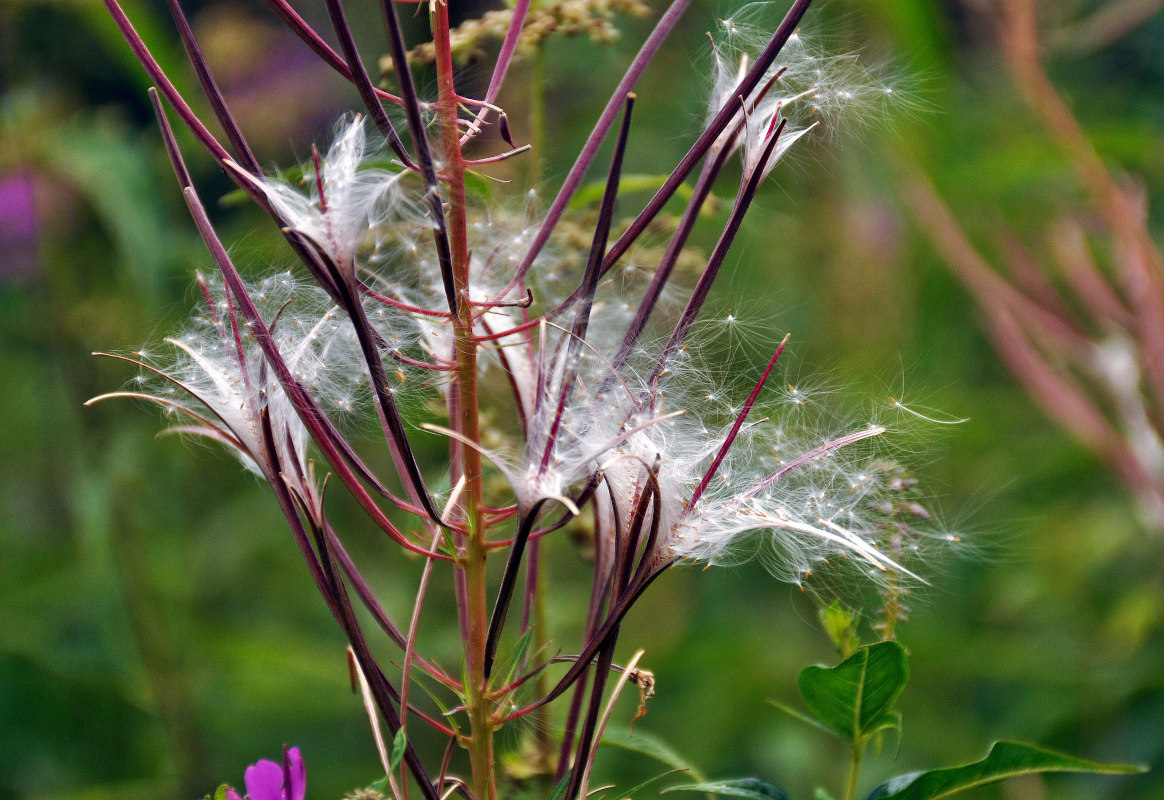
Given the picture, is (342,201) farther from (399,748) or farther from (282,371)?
(399,748)

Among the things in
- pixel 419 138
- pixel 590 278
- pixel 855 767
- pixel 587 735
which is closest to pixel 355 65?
pixel 419 138

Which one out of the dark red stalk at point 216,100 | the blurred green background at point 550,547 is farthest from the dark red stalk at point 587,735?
the blurred green background at point 550,547

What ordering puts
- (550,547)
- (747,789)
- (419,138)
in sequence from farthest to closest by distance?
(550,547) → (747,789) → (419,138)

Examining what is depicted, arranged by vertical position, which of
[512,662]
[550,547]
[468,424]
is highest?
[468,424]

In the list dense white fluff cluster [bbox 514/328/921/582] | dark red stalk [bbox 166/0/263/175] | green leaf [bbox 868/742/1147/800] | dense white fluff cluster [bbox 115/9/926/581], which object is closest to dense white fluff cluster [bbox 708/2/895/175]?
dense white fluff cluster [bbox 115/9/926/581]

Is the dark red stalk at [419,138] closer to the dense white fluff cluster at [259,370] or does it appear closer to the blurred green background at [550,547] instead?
the dense white fluff cluster at [259,370]

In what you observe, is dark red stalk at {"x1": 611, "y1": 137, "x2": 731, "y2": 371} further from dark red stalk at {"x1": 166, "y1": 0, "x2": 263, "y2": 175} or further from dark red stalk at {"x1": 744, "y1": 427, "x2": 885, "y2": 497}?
dark red stalk at {"x1": 166, "y1": 0, "x2": 263, "y2": 175}

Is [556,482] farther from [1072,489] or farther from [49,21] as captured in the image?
[1072,489]
